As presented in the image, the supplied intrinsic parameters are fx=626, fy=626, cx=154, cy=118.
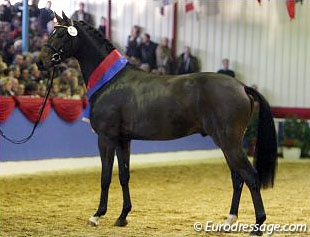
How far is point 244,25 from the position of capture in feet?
51.9

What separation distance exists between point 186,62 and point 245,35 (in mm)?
1656

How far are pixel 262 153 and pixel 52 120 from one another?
17.9 feet

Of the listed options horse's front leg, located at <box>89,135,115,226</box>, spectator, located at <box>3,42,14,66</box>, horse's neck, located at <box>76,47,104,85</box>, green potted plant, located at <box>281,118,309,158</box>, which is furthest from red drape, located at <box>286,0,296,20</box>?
horse's front leg, located at <box>89,135,115,226</box>

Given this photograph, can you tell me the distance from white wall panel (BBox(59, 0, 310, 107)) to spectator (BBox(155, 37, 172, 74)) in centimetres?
93

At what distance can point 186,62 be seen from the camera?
15.6 meters

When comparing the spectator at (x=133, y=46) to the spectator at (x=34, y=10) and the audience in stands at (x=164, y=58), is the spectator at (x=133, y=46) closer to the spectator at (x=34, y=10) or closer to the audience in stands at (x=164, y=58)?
the audience in stands at (x=164, y=58)

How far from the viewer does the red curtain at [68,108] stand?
1066 centimetres

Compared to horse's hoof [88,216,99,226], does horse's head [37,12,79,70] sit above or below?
above

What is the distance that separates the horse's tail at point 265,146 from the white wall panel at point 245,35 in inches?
383

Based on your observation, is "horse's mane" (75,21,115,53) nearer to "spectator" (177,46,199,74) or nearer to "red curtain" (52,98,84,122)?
"red curtain" (52,98,84,122)

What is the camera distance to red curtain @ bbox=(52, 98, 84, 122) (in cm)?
1066

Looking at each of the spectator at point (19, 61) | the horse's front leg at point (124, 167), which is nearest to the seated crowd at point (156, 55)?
the spectator at point (19, 61)

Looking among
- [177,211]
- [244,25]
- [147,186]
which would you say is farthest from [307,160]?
[177,211]

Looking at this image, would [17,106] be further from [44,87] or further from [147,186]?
[147,186]
